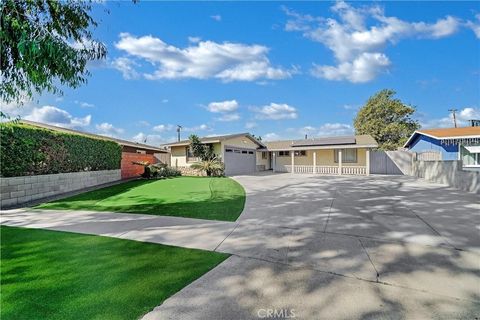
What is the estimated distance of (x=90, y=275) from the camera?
122 inches

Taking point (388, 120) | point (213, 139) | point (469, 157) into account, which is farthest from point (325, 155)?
point (388, 120)

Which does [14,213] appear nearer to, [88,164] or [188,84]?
[88,164]

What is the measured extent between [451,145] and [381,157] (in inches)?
187

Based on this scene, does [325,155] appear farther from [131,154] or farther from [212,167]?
[131,154]

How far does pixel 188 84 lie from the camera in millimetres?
17422

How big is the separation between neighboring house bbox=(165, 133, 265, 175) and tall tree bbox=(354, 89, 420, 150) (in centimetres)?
1901

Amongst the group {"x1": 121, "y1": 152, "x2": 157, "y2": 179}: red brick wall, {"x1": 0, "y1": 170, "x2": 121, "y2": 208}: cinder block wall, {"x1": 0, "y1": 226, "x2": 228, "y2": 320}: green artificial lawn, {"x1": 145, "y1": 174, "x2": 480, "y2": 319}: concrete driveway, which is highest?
{"x1": 121, "y1": 152, "x2": 157, "y2": 179}: red brick wall

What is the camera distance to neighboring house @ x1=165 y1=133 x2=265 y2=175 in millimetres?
19219

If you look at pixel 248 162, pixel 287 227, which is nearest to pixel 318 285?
pixel 287 227

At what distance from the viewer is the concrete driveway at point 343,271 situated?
8.07 feet

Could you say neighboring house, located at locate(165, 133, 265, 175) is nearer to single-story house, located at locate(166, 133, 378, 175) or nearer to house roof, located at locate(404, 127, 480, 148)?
single-story house, located at locate(166, 133, 378, 175)

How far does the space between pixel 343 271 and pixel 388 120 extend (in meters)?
34.9

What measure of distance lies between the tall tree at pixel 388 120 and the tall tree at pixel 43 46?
110 feet

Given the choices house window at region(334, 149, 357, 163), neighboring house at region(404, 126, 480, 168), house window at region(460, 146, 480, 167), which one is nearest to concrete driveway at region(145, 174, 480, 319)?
house window at region(460, 146, 480, 167)
